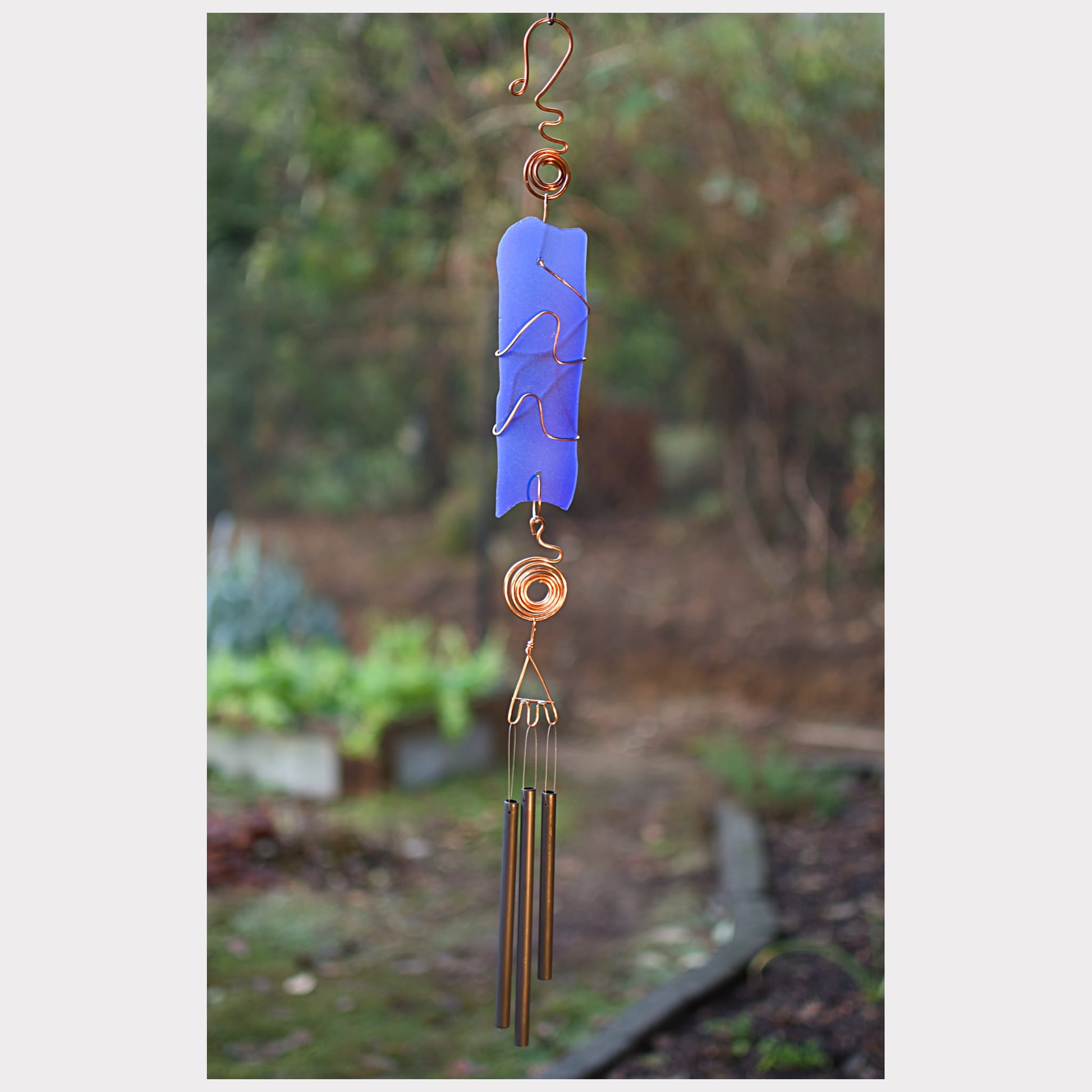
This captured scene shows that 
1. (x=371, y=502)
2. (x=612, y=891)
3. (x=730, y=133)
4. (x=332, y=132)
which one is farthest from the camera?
(x=371, y=502)

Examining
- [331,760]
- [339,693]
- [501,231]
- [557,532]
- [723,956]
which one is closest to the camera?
[723,956]

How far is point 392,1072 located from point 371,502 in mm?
6527

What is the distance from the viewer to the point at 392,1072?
2779mm

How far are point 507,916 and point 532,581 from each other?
453 millimetres

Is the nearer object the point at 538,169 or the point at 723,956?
the point at 538,169

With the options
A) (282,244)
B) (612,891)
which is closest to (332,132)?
(282,244)

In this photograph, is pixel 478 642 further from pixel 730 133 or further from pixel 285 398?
pixel 285 398

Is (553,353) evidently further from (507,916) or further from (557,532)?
(557,532)

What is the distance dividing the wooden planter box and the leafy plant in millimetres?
1890

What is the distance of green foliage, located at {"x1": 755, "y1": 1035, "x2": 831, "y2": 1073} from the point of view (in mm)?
2719

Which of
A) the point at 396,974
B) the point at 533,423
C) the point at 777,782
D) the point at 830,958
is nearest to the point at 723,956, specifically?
the point at 830,958

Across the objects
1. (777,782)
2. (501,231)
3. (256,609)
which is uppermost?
(501,231)

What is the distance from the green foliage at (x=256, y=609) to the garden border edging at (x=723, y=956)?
2084 mm

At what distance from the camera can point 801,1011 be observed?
2.98 metres
